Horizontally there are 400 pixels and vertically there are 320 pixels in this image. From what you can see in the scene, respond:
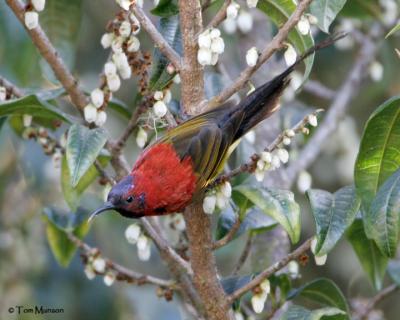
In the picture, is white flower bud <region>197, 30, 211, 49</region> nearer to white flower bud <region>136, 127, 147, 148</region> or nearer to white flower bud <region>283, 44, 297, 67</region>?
white flower bud <region>283, 44, 297, 67</region>

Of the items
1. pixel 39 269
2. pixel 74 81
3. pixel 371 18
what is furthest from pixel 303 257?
pixel 39 269

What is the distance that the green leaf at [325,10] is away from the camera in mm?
2781

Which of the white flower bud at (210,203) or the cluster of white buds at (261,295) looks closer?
the cluster of white buds at (261,295)

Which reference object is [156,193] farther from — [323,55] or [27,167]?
[323,55]

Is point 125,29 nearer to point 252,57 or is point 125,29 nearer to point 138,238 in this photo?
point 252,57

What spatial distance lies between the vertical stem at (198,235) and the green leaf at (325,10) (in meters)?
A: 0.39

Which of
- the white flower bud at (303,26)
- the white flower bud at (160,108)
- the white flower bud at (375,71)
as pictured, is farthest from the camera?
the white flower bud at (375,71)

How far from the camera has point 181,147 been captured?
11.0ft

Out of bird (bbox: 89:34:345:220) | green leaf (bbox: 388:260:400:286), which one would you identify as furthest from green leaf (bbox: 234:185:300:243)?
green leaf (bbox: 388:260:400:286)

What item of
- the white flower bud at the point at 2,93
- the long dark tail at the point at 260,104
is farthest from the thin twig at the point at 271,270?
the white flower bud at the point at 2,93

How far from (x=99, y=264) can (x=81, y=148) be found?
49cm

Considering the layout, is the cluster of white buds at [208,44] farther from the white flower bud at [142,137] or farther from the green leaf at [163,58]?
the white flower bud at [142,137]

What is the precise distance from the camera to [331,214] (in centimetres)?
269

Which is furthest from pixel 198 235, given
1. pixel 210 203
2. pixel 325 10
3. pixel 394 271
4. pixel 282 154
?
pixel 394 271
